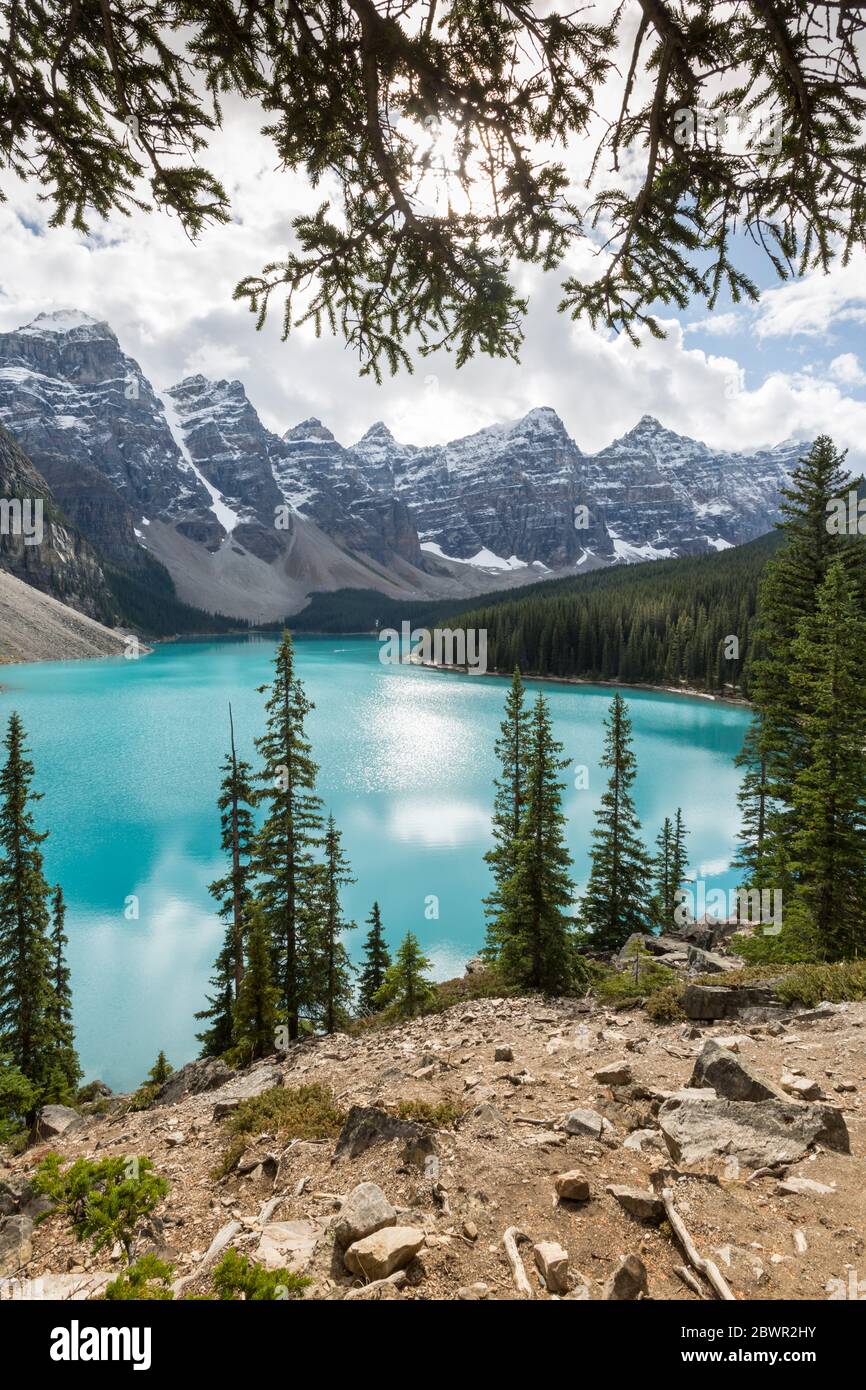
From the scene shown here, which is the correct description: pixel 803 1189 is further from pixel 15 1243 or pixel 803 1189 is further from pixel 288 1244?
pixel 15 1243

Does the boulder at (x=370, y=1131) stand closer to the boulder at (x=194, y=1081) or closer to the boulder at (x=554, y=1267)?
the boulder at (x=554, y=1267)

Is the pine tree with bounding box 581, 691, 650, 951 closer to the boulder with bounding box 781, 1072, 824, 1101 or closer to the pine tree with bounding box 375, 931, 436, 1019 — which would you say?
the pine tree with bounding box 375, 931, 436, 1019

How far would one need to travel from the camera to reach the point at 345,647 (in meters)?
182

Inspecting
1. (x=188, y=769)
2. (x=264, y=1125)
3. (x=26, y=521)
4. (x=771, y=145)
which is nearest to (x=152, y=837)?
(x=188, y=769)

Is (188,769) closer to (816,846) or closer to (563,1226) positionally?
(816,846)

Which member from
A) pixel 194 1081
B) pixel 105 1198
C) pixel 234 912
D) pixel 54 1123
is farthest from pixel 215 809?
pixel 105 1198

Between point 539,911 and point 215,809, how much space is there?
29.6 meters

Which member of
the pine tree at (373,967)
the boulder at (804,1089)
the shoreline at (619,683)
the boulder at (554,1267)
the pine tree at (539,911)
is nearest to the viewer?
the boulder at (554,1267)

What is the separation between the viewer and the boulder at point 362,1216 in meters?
3.79

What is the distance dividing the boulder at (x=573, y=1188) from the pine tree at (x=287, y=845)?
1408cm

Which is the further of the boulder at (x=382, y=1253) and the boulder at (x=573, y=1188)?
the boulder at (x=573, y=1188)

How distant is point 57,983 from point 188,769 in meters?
27.1

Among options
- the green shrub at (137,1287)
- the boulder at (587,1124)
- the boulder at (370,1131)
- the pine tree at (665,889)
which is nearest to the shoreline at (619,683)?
the pine tree at (665,889)

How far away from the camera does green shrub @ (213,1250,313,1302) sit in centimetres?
296
